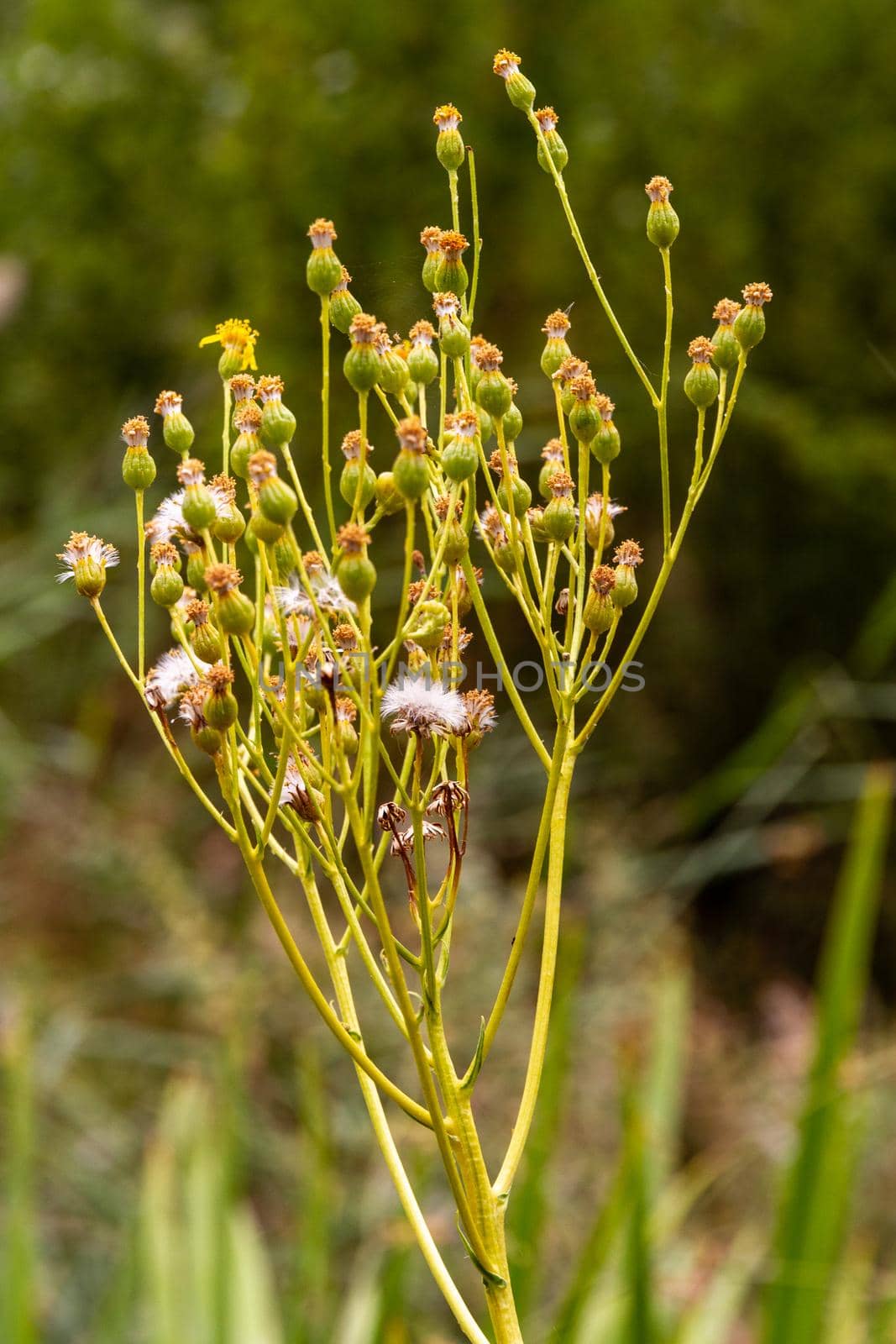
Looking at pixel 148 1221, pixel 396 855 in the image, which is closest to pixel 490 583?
pixel 148 1221

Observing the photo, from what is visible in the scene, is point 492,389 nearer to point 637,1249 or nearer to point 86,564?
point 86,564

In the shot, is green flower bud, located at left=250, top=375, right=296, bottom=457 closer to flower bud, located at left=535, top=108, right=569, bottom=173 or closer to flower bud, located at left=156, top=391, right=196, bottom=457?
flower bud, located at left=156, top=391, right=196, bottom=457

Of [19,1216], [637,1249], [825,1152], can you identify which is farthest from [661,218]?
[19,1216]

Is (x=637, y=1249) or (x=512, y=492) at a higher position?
(x=512, y=492)

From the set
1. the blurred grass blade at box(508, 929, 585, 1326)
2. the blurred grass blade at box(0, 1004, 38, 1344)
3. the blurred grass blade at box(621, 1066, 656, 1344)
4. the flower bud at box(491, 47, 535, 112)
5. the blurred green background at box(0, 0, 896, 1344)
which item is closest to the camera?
the flower bud at box(491, 47, 535, 112)

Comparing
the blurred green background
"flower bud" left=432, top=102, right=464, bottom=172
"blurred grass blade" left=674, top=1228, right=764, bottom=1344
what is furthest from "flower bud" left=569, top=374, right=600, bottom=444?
the blurred green background
